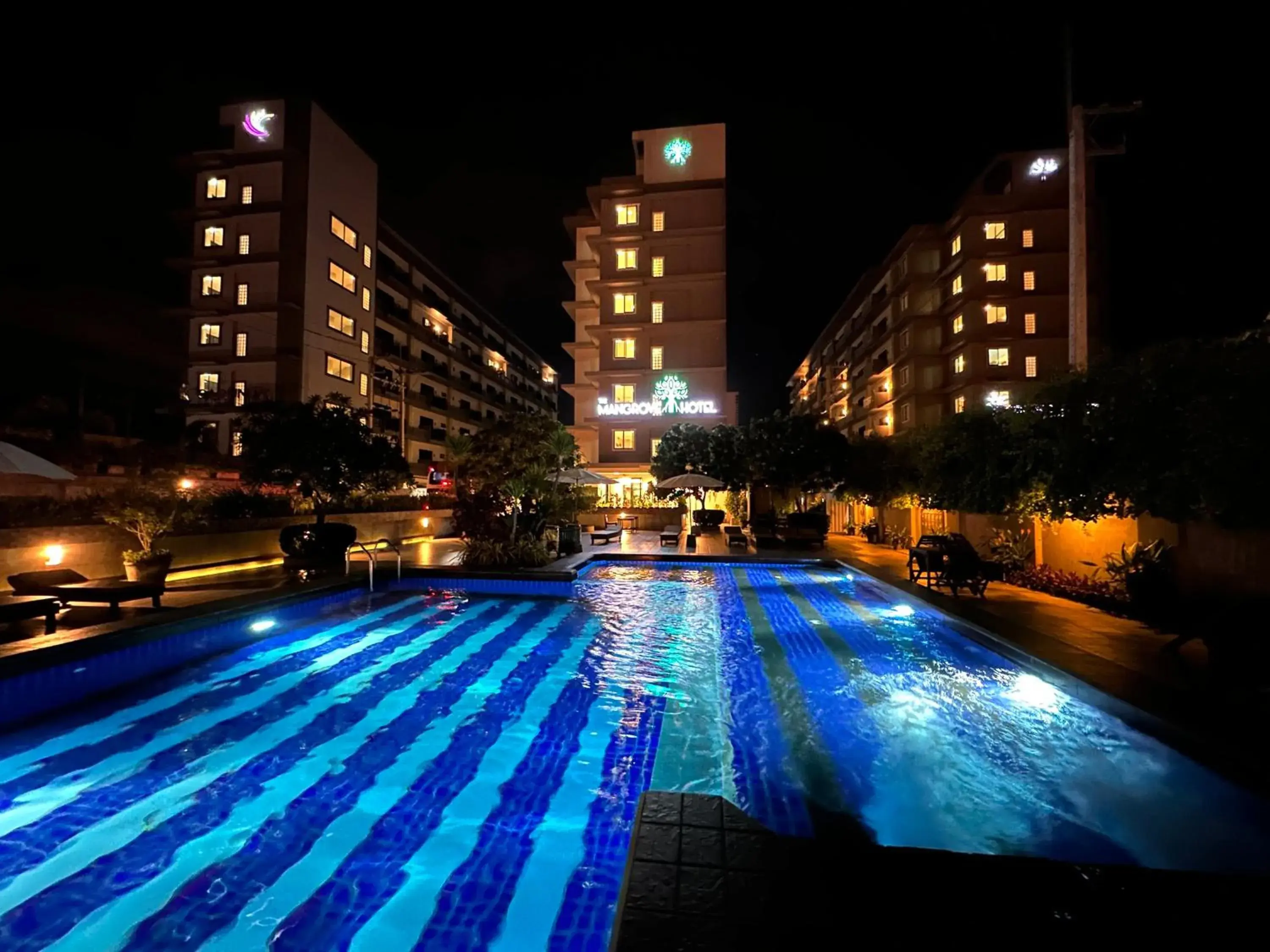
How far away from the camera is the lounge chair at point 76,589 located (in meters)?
7.27

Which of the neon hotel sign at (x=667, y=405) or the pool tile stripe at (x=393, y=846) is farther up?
the neon hotel sign at (x=667, y=405)

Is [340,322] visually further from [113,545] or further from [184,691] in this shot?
[184,691]

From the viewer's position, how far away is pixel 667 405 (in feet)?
119

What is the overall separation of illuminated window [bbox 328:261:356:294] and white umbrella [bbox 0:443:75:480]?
3138 cm

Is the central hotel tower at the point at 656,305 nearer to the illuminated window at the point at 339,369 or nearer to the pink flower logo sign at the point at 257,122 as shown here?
the illuminated window at the point at 339,369

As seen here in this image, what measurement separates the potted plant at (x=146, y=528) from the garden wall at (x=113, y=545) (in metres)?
0.68

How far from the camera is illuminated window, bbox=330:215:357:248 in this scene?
35938mm

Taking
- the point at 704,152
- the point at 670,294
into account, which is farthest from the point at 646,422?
the point at 704,152

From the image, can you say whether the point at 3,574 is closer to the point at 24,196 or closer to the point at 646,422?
the point at 646,422

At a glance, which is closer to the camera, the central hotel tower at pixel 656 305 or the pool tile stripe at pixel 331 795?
the pool tile stripe at pixel 331 795

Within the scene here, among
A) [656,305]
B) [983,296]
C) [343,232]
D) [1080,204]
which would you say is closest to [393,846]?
[1080,204]

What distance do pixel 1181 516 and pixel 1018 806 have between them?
4.54m

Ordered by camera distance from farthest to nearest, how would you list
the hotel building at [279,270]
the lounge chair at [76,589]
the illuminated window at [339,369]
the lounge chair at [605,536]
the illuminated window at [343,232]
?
the illuminated window at [343,232] < the illuminated window at [339,369] < the hotel building at [279,270] < the lounge chair at [605,536] < the lounge chair at [76,589]

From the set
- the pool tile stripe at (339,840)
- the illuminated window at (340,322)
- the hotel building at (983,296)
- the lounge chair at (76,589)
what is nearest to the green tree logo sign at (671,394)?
the hotel building at (983,296)
